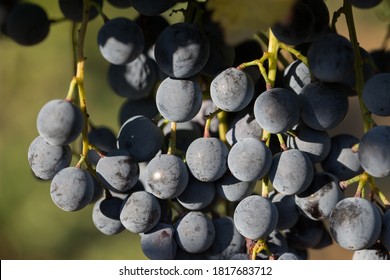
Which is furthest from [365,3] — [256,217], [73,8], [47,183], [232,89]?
[47,183]

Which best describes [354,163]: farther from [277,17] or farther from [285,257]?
[277,17]

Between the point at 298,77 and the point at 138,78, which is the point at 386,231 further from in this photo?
the point at 138,78

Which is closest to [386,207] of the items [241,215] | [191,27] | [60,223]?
[241,215]

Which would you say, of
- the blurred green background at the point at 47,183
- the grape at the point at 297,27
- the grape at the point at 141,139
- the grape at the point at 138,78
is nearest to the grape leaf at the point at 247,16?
the grape at the point at 297,27

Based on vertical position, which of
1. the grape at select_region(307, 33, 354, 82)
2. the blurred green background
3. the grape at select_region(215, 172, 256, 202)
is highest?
the grape at select_region(307, 33, 354, 82)

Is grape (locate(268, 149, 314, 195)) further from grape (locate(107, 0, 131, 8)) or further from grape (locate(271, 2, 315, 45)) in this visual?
grape (locate(107, 0, 131, 8))

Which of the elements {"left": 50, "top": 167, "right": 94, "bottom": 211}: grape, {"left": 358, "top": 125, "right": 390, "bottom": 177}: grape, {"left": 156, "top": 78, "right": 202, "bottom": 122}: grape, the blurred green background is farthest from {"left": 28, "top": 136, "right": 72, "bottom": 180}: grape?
the blurred green background
